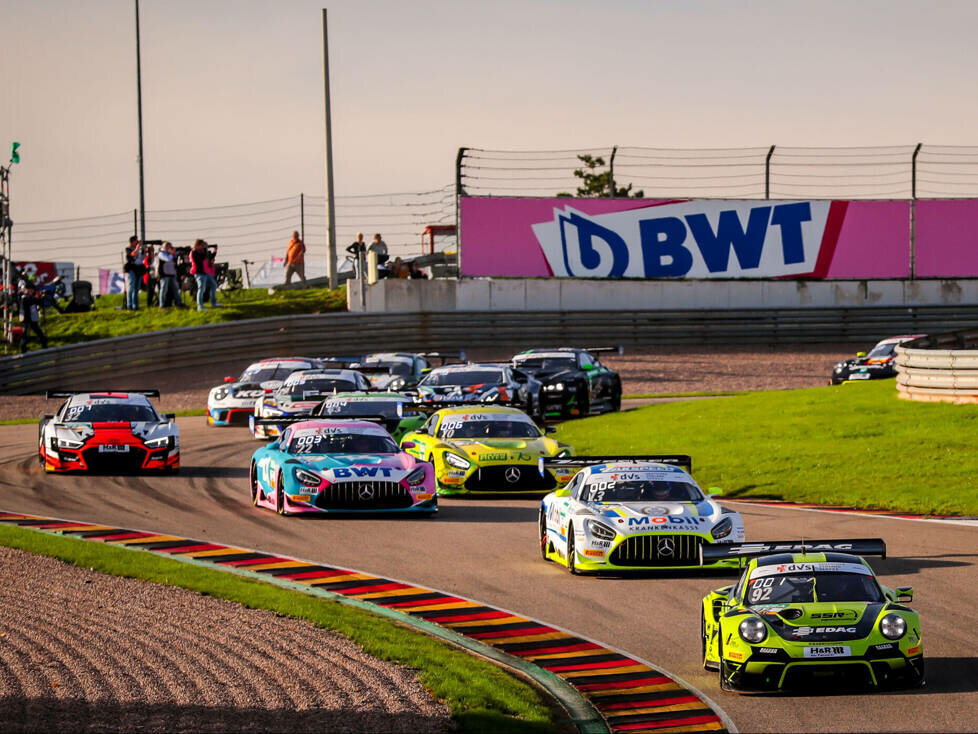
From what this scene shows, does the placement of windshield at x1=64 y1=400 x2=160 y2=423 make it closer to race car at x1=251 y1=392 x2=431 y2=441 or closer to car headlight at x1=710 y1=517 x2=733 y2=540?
race car at x1=251 y1=392 x2=431 y2=441

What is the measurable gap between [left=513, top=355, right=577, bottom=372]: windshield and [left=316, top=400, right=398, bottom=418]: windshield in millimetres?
7855

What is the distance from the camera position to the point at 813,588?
36.9 ft

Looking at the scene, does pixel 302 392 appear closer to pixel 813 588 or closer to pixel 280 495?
pixel 280 495

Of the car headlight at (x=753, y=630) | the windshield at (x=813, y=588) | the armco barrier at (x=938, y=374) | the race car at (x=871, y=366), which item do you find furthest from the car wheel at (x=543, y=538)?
the race car at (x=871, y=366)

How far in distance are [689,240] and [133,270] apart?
17293mm

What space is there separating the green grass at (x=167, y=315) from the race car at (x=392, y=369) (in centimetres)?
961

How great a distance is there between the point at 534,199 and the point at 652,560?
32.7 m

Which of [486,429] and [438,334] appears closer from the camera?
[486,429]

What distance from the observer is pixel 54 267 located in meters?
63.4

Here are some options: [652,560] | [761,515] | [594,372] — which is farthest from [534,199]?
[652,560]

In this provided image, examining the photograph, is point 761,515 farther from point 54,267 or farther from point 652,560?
point 54,267

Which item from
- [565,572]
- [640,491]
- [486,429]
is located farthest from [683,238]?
[565,572]

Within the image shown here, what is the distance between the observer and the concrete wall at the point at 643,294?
47.3 meters

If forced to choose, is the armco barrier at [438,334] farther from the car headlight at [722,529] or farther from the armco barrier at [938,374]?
the car headlight at [722,529]
